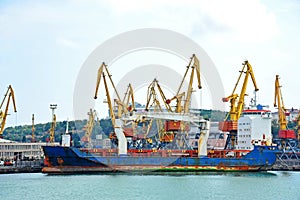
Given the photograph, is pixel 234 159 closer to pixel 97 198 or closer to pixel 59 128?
pixel 97 198

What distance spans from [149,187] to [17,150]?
4290 centimetres

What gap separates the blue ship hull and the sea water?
2553mm

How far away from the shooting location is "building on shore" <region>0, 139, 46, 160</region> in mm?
71188

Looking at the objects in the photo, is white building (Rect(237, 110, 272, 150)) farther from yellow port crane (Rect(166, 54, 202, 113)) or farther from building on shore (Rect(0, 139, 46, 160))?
building on shore (Rect(0, 139, 46, 160))

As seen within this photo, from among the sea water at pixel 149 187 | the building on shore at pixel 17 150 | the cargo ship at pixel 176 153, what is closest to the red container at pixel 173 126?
the cargo ship at pixel 176 153

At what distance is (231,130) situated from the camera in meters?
53.1

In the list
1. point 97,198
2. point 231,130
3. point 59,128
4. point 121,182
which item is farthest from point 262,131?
point 59,128

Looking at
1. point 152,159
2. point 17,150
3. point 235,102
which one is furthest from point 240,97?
point 17,150

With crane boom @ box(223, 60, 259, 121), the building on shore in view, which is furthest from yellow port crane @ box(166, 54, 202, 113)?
the building on shore

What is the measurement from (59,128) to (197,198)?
10084 cm

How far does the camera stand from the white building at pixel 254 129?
51094 mm

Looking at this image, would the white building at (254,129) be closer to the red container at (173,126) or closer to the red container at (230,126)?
the red container at (230,126)

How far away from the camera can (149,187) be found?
35938 millimetres

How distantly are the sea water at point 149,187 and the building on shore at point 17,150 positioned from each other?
28613mm
